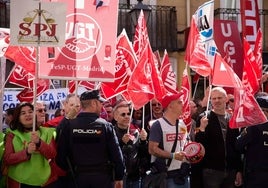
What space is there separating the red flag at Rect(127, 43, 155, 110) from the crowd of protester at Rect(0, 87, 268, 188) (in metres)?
0.17

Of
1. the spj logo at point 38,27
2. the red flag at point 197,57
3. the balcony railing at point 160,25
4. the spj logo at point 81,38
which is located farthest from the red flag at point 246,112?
the balcony railing at point 160,25

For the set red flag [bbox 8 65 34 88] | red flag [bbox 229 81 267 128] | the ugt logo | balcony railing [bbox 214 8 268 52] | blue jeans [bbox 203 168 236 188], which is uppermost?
balcony railing [bbox 214 8 268 52]

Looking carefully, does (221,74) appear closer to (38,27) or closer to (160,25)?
(38,27)

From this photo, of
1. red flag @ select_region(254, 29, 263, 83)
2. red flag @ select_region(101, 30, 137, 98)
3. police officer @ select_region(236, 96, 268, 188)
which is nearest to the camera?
police officer @ select_region(236, 96, 268, 188)

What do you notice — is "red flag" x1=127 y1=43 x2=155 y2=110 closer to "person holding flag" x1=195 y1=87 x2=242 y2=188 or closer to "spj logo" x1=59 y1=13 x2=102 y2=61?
"person holding flag" x1=195 y1=87 x2=242 y2=188

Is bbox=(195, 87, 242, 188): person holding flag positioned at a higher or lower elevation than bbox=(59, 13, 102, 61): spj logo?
lower

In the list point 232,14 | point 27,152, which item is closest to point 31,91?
point 27,152

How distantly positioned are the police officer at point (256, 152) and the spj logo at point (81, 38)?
192 cm

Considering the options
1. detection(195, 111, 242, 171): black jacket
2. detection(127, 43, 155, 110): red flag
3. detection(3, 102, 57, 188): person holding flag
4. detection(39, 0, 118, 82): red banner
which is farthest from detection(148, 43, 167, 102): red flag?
detection(3, 102, 57, 188): person holding flag

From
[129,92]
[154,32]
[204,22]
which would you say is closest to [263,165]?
[129,92]

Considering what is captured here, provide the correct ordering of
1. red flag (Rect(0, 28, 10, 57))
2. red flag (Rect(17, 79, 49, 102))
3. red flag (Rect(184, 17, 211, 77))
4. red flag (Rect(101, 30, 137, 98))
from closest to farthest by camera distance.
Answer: red flag (Rect(0, 28, 10, 57)) → red flag (Rect(184, 17, 211, 77)) → red flag (Rect(101, 30, 137, 98)) → red flag (Rect(17, 79, 49, 102))

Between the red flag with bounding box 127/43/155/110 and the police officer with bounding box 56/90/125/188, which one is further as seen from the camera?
the red flag with bounding box 127/43/155/110

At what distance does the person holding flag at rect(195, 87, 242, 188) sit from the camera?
702cm

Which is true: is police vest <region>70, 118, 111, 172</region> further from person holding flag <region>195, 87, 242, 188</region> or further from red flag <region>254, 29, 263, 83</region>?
red flag <region>254, 29, 263, 83</region>
